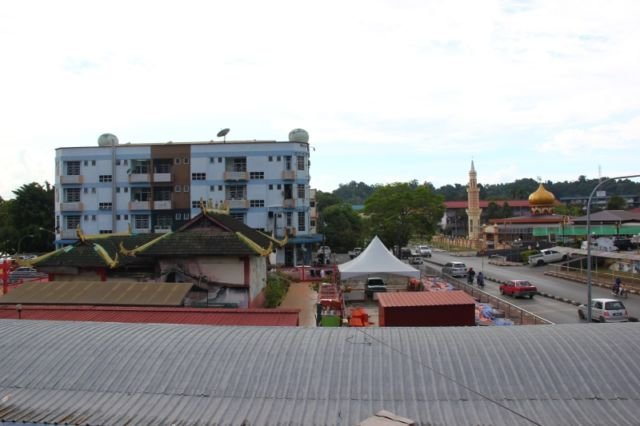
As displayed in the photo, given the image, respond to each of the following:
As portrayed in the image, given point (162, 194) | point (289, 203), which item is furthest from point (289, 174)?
point (162, 194)

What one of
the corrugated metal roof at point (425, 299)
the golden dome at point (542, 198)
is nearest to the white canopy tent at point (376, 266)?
the corrugated metal roof at point (425, 299)

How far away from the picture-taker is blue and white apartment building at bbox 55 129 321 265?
158 feet

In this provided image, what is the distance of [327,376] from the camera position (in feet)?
30.7

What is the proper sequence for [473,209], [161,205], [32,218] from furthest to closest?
[473,209]
[32,218]
[161,205]

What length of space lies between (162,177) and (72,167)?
8745mm

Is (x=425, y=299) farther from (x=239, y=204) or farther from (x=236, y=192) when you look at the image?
(x=236, y=192)

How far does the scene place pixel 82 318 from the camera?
16.1 m

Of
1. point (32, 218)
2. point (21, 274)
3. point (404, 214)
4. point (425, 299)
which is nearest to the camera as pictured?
point (425, 299)

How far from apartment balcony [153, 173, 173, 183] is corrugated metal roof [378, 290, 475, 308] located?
33.8 m

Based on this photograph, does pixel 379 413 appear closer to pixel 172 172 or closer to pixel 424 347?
pixel 424 347

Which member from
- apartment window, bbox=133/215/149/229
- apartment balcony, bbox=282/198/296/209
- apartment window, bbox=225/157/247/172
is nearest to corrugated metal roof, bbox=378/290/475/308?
apartment balcony, bbox=282/198/296/209

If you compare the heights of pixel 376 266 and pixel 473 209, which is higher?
pixel 473 209

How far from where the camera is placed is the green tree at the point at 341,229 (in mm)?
63094

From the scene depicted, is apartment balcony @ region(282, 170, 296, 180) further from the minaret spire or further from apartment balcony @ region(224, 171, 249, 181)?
the minaret spire
